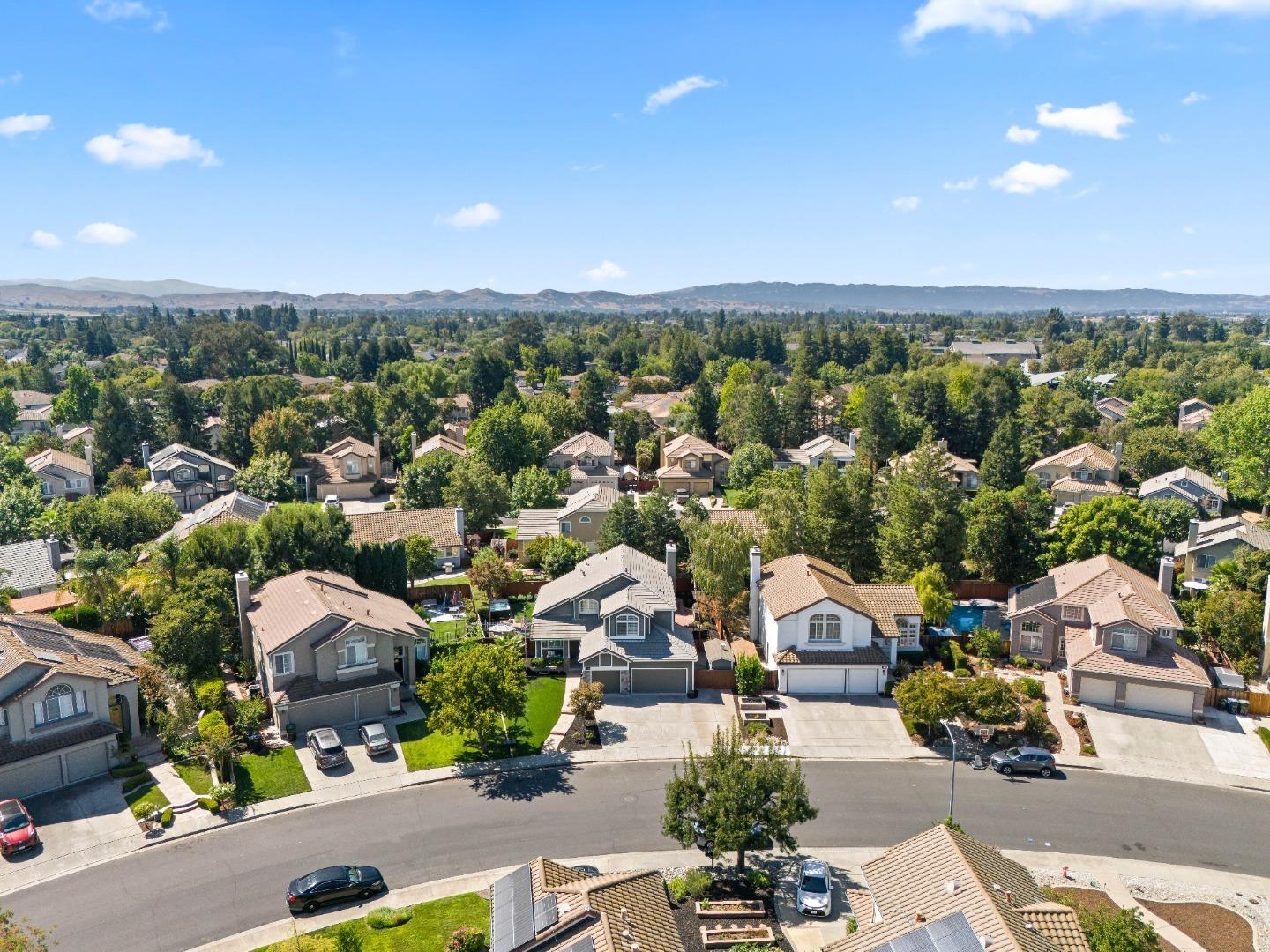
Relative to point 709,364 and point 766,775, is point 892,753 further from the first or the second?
point 709,364

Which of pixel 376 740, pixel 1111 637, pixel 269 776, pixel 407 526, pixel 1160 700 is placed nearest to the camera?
pixel 269 776

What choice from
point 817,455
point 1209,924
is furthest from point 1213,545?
point 817,455

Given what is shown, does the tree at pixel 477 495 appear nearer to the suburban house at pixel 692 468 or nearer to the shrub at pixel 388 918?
the suburban house at pixel 692 468

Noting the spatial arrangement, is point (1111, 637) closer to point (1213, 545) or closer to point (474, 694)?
point (1213, 545)

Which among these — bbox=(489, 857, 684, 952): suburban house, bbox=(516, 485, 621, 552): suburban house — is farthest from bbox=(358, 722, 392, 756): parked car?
bbox=(516, 485, 621, 552): suburban house

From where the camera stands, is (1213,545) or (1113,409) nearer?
(1213,545)

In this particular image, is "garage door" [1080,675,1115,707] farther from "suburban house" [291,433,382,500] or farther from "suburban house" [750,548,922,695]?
"suburban house" [291,433,382,500]

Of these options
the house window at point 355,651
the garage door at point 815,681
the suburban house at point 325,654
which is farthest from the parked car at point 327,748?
the garage door at point 815,681
